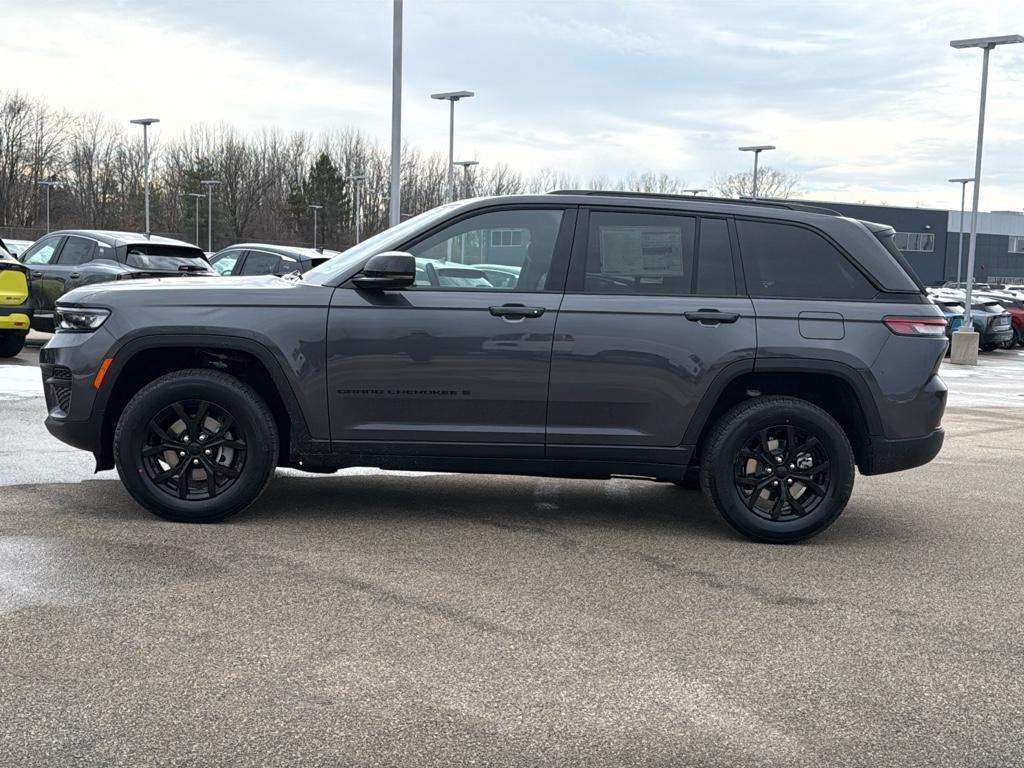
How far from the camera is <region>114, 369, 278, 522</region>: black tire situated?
580 centimetres

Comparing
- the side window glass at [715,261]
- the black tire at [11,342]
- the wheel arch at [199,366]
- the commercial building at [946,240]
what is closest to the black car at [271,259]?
the black tire at [11,342]

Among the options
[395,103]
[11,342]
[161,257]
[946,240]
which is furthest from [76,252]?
[946,240]

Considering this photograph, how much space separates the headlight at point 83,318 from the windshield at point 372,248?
109 cm

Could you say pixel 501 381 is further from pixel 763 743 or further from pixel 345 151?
pixel 345 151

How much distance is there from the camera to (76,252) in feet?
51.4

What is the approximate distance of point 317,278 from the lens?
6.07 meters

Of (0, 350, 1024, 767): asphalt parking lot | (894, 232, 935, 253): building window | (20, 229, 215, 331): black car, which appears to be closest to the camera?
(0, 350, 1024, 767): asphalt parking lot

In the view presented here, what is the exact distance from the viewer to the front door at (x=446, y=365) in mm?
5828

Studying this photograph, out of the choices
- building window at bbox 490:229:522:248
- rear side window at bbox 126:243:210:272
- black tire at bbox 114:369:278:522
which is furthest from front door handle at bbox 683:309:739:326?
rear side window at bbox 126:243:210:272

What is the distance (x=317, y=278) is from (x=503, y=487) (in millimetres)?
2070

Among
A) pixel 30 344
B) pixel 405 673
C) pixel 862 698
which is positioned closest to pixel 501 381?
pixel 405 673

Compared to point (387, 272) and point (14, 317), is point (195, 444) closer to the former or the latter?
point (387, 272)

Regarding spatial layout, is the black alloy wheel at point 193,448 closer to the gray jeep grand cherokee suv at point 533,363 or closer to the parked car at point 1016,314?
the gray jeep grand cherokee suv at point 533,363

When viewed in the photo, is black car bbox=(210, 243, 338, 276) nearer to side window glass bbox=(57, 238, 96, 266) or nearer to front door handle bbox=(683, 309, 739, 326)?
side window glass bbox=(57, 238, 96, 266)
